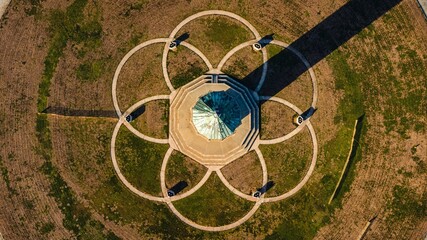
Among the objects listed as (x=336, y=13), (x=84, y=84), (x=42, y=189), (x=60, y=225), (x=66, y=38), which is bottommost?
(x=60, y=225)

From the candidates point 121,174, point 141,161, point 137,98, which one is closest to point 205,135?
point 141,161

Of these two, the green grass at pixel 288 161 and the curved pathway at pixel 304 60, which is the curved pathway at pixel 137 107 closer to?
the green grass at pixel 288 161

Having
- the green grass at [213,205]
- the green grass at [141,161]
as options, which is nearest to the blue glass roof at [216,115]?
the green grass at [141,161]

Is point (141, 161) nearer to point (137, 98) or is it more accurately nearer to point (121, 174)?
point (121, 174)

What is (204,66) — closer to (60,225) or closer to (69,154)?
(69,154)

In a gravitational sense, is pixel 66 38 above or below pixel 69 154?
above

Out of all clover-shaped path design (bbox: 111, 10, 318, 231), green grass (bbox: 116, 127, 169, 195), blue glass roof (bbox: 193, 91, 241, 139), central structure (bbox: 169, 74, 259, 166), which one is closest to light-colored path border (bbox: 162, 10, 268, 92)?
clover-shaped path design (bbox: 111, 10, 318, 231)

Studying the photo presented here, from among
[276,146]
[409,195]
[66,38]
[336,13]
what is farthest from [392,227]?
[66,38]
